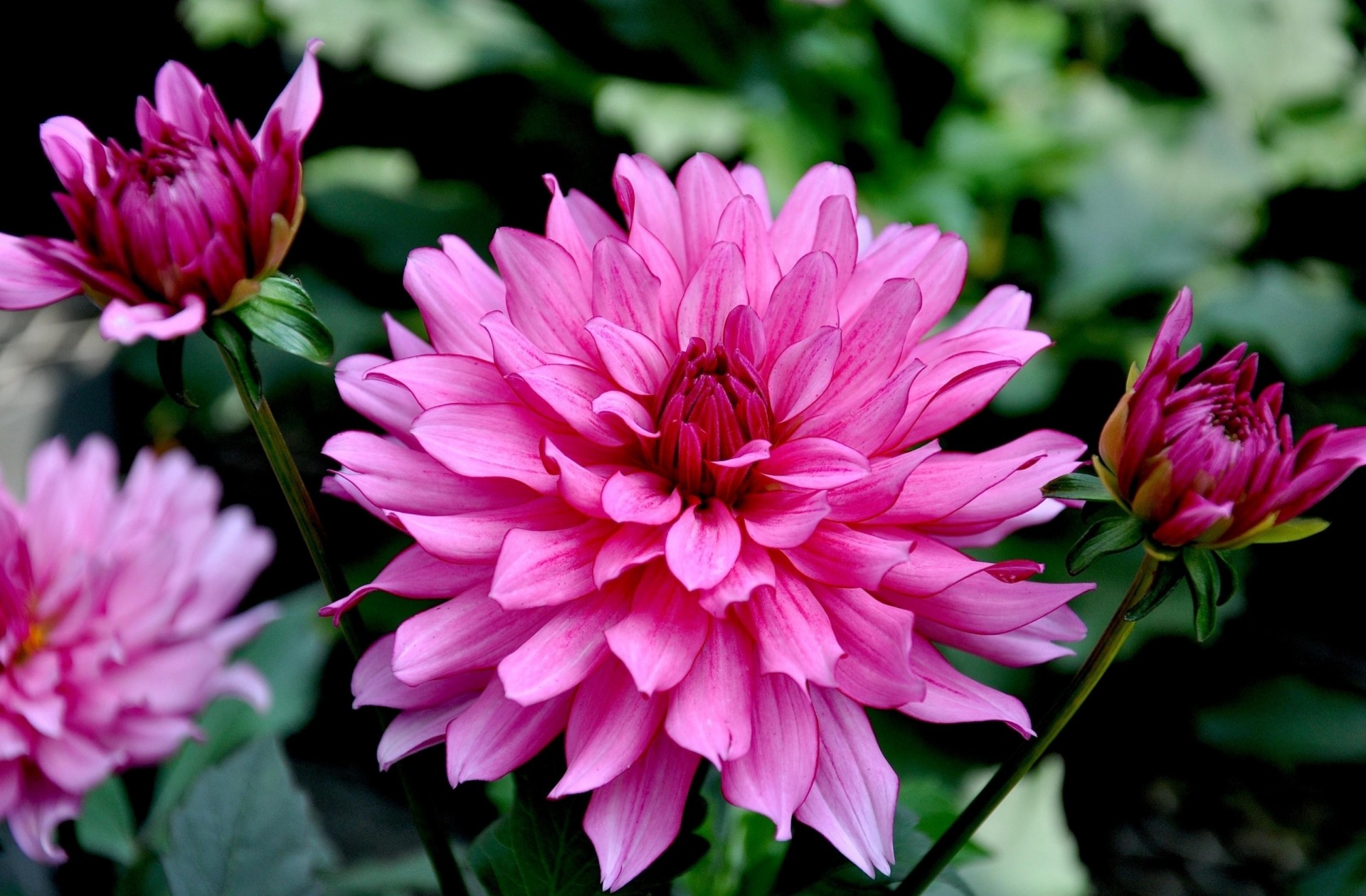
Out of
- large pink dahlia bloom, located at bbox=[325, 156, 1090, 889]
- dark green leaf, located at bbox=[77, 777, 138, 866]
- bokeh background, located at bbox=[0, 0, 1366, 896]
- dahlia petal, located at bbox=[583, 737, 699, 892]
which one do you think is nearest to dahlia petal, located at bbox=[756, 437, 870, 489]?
large pink dahlia bloom, located at bbox=[325, 156, 1090, 889]

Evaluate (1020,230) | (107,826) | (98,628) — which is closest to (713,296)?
(98,628)

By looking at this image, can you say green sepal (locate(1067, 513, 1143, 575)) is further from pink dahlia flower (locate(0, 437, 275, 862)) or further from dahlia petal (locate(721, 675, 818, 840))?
pink dahlia flower (locate(0, 437, 275, 862))

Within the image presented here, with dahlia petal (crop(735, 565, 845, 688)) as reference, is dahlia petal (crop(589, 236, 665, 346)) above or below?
above

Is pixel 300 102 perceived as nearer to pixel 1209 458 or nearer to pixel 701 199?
pixel 701 199

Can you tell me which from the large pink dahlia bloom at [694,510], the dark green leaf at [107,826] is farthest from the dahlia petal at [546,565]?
the dark green leaf at [107,826]

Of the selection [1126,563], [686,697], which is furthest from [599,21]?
[686,697]

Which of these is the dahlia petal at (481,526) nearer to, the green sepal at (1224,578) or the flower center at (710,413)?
the flower center at (710,413)
